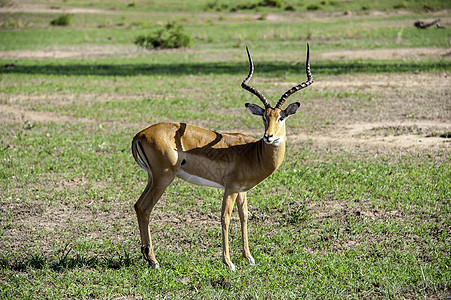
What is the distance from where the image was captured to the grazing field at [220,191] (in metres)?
5.28

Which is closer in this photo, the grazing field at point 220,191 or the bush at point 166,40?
the grazing field at point 220,191

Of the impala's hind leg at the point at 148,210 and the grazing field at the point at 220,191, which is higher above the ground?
the impala's hind leg at the point at 148,210

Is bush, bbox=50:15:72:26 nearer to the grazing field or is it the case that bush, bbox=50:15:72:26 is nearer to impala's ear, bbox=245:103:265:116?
the grazing field

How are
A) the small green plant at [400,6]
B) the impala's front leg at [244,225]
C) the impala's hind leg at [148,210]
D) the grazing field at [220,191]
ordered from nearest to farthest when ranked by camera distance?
the grazing field at [220,191] < the impala's hind leg at [148,210] < the impala's front leg at [244,225] < the small green plant at [400,6]

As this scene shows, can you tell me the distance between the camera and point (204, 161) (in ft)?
18.0

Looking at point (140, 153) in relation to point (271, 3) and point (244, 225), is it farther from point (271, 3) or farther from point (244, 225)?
point (271, 3)

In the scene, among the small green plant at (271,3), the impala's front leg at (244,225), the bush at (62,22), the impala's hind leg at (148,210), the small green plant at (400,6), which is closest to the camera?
the impala's hind leg at (148,210)

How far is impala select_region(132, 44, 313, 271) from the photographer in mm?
5348

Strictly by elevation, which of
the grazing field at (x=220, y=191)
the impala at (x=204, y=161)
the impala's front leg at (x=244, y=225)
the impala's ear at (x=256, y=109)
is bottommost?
the grazing field at (x=220, y=191)

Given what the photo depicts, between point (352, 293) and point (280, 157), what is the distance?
1.50m

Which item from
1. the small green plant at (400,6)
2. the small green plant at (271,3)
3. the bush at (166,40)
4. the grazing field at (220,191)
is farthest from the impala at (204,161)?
the small green plant at (271,3)

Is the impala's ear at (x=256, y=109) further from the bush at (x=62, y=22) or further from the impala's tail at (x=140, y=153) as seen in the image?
the bush at (x=62, y=22)

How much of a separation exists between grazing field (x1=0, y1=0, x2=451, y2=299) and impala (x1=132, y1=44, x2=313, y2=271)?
62 cm

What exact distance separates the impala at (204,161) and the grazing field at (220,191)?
0.62 m
